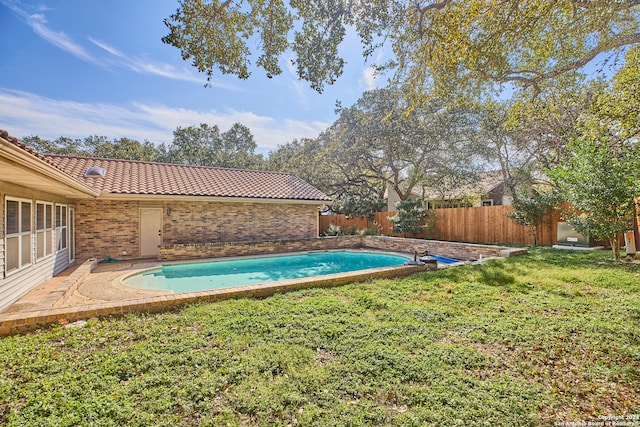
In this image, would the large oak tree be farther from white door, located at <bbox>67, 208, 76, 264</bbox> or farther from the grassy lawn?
white door, located at <bbox>67, 208, 76, 264</bbox>

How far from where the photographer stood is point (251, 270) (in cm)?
1187

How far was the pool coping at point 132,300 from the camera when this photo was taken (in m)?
4.69

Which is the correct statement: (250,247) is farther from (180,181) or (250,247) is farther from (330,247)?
(180,181)

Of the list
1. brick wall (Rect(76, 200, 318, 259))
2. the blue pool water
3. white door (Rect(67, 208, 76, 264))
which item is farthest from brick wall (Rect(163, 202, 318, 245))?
white door (Rect(67, 208, 76, 264))

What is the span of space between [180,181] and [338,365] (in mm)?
14152

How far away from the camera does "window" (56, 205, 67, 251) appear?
9284 mm

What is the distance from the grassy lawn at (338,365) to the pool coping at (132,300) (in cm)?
30

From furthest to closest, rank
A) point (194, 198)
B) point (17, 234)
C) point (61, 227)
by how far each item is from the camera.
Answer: point (194, 198), point (61, 227), point (17, 234)

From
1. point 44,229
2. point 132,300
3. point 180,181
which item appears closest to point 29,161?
point 132,300

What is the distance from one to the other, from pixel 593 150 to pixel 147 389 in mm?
12196

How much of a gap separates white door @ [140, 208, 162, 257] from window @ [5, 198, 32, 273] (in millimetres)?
6452

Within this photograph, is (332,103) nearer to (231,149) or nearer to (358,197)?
(358,197)

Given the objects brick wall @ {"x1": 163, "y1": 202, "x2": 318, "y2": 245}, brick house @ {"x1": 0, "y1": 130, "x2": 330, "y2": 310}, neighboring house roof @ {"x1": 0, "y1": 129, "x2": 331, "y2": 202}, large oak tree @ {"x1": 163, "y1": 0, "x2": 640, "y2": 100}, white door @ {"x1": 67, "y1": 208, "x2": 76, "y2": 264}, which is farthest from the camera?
brick wall @ {"x1": 163, "y1": 202, "x2": 318, "y2": 245}

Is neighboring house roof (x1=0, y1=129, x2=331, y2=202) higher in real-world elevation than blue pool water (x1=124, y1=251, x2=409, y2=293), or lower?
higher
